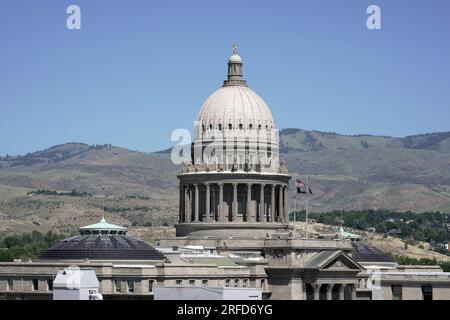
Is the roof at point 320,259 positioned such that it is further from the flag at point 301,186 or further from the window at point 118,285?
the window at point 118,285

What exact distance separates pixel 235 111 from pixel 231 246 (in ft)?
52.2

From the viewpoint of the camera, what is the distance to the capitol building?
167 m

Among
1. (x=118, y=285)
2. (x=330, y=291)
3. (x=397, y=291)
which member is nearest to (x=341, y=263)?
(x=330, y=291)

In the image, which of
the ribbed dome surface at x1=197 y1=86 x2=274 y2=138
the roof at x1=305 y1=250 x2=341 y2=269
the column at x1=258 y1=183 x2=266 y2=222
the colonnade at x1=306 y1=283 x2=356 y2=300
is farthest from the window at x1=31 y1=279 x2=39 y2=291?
the ribbed dome surface at x1=197 y1=86 x2=274 y2=138

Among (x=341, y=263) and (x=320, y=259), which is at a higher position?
(x=320, y=259)

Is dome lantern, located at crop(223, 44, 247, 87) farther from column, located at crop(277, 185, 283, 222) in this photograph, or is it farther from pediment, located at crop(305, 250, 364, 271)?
pediment, located at crop(305, 250, 364, 271)

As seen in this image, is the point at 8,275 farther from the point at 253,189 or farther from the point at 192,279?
the point at 253,189

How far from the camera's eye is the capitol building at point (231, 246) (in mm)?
166625

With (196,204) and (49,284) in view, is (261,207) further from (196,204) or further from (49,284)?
(49,284)

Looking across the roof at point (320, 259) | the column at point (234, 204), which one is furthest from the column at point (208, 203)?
the roof at point (320, 259)

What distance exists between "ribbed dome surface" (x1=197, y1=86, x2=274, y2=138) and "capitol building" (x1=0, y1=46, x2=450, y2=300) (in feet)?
0.36

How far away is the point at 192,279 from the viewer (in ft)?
551

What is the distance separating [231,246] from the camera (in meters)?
188

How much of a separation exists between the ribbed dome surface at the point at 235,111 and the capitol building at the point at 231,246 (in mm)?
110
